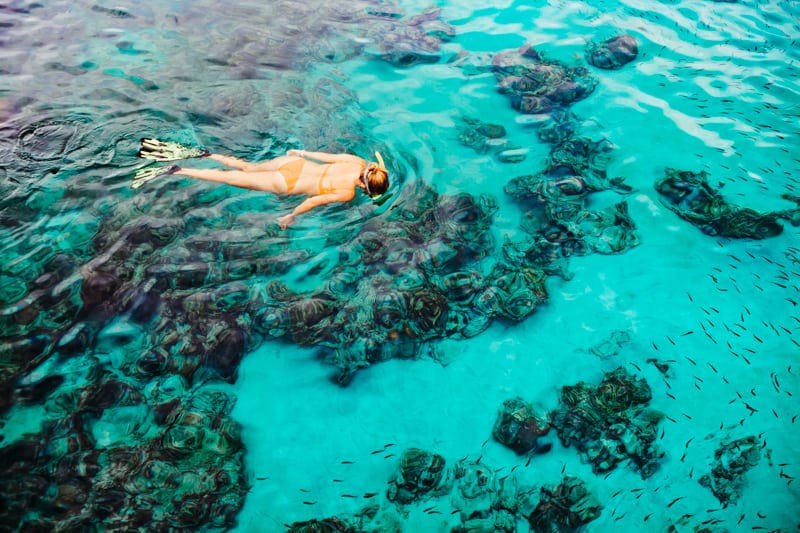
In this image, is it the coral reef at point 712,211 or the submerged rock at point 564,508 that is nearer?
the submerged rock at point 564,508

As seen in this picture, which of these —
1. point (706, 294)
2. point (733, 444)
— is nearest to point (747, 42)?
point (706, 294)

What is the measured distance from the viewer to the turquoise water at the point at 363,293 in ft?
12.1

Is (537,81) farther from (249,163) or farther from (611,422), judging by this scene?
(611,422)

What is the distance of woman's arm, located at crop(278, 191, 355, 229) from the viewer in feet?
16.4

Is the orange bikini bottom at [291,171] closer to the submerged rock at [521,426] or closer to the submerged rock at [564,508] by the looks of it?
the submerged rock at [521,426]

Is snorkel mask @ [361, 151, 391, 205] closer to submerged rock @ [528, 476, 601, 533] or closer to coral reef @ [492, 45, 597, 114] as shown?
coral reef @ [492, 45, 597, 114]

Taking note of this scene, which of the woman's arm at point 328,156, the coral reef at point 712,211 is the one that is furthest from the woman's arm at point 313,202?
the coral reef at point 712,211

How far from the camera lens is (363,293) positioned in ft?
15.5

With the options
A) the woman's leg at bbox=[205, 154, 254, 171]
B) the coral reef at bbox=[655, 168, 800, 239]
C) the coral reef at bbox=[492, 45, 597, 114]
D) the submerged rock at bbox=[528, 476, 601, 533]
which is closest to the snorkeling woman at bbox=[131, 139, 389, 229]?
the woman's leg at bbox=[205, 154, 254, 171]

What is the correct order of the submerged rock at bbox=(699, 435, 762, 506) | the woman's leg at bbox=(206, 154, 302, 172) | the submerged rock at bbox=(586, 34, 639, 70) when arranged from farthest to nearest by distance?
the submerged rock at bbox=(586, 34, 639, 70)
the woman's leg at bbox=(206, 154, 302, 172)
the submerged rock at bbox=(699, 435, 762, 506)

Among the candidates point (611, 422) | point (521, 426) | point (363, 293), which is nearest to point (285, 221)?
point (363, 293)

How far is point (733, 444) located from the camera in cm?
A: 404

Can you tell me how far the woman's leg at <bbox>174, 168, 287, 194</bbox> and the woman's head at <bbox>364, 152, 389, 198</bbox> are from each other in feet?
2.89

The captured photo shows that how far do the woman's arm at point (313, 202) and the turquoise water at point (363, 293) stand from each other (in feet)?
0.46
